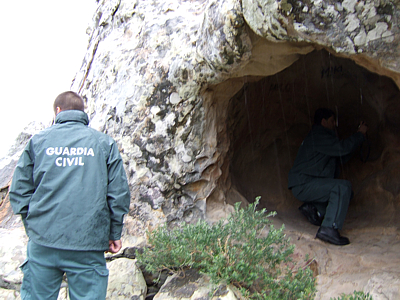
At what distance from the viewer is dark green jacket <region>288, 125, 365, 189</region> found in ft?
12.6

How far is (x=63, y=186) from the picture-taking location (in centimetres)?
201

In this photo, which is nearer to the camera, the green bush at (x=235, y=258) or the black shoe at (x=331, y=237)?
the green bush at (x=235, y=258)

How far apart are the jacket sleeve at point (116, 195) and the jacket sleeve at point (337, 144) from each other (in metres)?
2.55

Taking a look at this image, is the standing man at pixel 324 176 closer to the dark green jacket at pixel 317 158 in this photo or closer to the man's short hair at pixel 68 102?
the dark green jacket at pixel 317 158

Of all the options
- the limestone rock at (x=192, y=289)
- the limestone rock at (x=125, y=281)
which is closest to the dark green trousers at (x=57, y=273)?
the limestone rock at (x=192, y=289)

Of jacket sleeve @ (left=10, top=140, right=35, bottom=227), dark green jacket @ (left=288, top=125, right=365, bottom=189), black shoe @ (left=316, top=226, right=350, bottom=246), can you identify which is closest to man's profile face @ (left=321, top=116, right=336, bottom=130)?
dark green jacket @ (left=288, top=125, right=365, bottom=189)

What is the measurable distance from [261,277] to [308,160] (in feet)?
6.30

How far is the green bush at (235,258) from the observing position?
231 cm

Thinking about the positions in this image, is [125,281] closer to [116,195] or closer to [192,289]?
[192,289]

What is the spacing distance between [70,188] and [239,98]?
8.28 feet

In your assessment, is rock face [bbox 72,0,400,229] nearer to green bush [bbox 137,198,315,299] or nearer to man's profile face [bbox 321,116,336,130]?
green bush [bbox 137,198,315,299]

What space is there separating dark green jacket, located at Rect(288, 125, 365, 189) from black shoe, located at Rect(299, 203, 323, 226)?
15.9 inches

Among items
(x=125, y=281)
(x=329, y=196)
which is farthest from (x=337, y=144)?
(x=125, y=281)

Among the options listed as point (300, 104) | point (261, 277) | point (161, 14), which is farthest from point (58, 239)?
point (300, 104)
